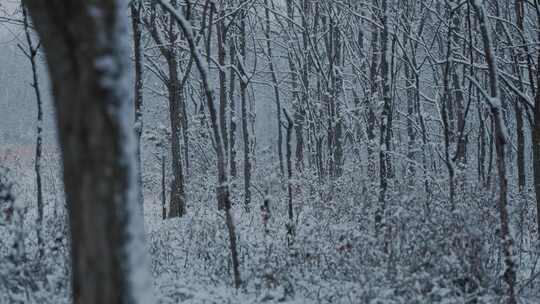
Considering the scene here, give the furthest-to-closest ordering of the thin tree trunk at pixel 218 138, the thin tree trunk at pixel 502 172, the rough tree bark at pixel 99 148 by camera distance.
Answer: the thin tree trunk at pixel 218 138 < the thin tree trunk at pixel 502 172 < the rough tree bark at pixel 99 148

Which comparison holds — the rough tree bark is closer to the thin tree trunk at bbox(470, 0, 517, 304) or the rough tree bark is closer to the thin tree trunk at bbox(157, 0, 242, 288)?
the thin tree trunk at bbox(157, 0, 242, 288)

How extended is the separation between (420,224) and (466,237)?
53 centimetres

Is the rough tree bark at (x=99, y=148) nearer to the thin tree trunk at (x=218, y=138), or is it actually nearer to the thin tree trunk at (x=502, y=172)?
the thin tree trunk at (x=218, y=138)

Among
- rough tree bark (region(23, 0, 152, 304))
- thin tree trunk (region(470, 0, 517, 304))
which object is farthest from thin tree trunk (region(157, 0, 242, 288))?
rough tree bark (region(23, 0, 152, 304))

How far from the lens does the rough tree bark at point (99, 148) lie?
1.91 m

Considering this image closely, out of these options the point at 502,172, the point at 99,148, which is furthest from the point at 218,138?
the point at 99,148

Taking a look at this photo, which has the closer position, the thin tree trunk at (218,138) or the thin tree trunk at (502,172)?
the thin tree trunk at (502,172)

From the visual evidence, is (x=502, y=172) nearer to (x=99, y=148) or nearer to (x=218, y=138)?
(x=218, y=138)

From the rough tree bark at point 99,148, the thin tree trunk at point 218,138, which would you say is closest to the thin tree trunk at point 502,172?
the thin tree trunk at point 218,138

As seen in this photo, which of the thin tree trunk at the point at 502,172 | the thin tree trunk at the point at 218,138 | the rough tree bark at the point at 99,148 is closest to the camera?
the rough tree bark at the point at 99,148

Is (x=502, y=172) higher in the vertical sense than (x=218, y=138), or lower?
lower

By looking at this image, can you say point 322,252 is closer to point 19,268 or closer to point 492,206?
point 492,206

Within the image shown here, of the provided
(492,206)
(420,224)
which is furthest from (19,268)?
(492,206)

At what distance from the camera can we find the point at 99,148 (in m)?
1.90
